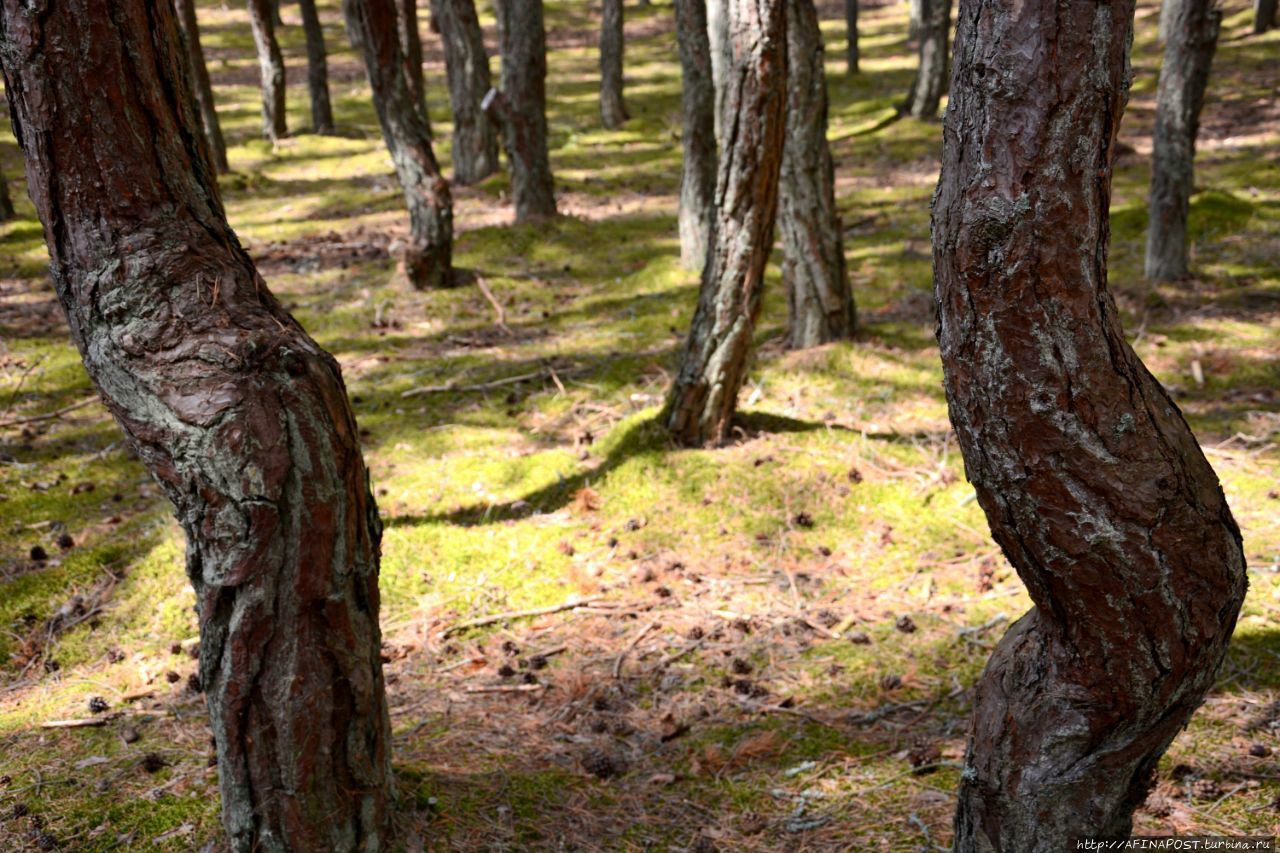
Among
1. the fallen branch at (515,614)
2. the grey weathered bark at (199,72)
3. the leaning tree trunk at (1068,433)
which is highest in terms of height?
the grey weathered bark at (199,72)

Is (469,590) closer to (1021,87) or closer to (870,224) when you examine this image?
(1021,87)

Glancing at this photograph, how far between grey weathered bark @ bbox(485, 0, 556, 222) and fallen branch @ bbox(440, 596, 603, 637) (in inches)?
314

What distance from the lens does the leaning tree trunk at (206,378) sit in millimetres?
2549

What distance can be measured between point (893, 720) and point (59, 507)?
17.4 feet

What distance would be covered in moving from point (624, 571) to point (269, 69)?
564 inches

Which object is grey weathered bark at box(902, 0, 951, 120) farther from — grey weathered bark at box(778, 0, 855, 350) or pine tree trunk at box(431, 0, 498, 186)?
grey weathered bark at box(778, 0, 855, 350)

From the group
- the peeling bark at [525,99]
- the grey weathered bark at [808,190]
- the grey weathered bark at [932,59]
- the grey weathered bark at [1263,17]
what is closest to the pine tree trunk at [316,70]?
the peeling bark at [525,99]

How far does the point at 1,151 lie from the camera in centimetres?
1555

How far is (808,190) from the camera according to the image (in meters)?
7.29

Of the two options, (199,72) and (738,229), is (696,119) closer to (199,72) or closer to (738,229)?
(738,229)

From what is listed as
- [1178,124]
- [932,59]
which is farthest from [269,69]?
[1178,124]

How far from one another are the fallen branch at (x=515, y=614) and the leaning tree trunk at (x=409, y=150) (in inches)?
231

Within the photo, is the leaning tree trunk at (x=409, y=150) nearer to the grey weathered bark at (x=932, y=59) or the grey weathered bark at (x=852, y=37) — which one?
the grey weathered bark at (x=932, y=59)

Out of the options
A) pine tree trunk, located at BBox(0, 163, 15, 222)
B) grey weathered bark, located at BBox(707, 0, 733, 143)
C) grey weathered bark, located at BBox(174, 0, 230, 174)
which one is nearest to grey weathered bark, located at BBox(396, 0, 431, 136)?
grey weathered bark, located at BBox(174, 0, 230, 174)
